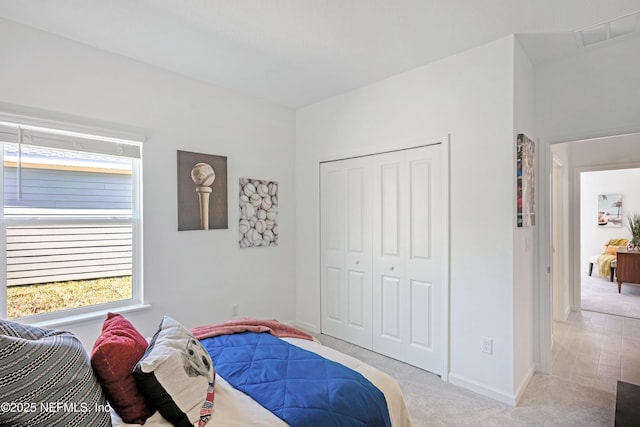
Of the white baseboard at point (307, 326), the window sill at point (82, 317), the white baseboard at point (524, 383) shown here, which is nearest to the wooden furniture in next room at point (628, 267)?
the white baseboard at point (524, 383)

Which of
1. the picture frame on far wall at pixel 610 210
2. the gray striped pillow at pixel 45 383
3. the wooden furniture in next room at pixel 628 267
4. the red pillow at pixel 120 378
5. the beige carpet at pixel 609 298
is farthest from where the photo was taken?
the picture frame on far wall at pixel 610 210

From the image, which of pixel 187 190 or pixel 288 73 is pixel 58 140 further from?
pixel 288 73

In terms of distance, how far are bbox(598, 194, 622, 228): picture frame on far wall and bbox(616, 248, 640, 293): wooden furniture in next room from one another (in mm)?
2053

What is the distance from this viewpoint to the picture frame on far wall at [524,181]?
243 centimetres

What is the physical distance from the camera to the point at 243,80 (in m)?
3.17

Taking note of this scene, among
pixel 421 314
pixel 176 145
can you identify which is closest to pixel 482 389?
pixel 421 314

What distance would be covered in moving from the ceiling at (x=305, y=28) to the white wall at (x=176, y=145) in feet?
0.63

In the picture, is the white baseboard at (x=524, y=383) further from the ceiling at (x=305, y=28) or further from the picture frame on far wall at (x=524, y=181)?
the ceiling at (x=305, y=28)

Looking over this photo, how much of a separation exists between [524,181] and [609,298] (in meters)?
4.36

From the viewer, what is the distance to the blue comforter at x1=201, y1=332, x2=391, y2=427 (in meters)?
1.29

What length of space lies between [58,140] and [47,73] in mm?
472

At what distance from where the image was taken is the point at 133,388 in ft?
3.96

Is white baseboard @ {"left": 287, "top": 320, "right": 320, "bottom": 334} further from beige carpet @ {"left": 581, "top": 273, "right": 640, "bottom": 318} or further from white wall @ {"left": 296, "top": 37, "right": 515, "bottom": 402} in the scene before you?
beige carpet @ {"left": 581, "top": 273, "right": 640, "bottom": 318}

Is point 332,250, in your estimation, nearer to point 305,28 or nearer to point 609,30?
point 305,28
